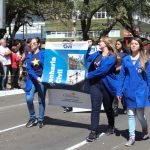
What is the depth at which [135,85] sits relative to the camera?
821 centimetres

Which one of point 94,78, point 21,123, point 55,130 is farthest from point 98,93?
point 21,123

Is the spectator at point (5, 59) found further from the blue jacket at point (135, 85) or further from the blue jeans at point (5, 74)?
the blue jacket at point (135, 85)

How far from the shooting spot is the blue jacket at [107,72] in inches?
342

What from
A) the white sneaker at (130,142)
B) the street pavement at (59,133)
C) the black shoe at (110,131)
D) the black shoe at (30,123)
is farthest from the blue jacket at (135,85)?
the black shoe at (30,123)

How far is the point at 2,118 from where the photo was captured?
38.2ft

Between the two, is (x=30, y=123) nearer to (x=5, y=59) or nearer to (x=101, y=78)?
(x=101, y=78)

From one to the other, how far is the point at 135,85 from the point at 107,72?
719 mm

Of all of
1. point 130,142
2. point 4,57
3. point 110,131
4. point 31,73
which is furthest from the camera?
point 4,57

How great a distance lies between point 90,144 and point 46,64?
1.92 meters

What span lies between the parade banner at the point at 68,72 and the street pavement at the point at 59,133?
2.18 ft

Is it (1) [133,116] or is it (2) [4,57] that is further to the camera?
(2) [4,57]

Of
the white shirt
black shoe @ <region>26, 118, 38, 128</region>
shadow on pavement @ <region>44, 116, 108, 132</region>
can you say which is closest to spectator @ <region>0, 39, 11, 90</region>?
the white shirt

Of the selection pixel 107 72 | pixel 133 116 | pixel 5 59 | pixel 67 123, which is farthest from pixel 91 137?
pixel 5 59

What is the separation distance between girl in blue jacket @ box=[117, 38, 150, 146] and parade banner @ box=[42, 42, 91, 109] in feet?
3.23
